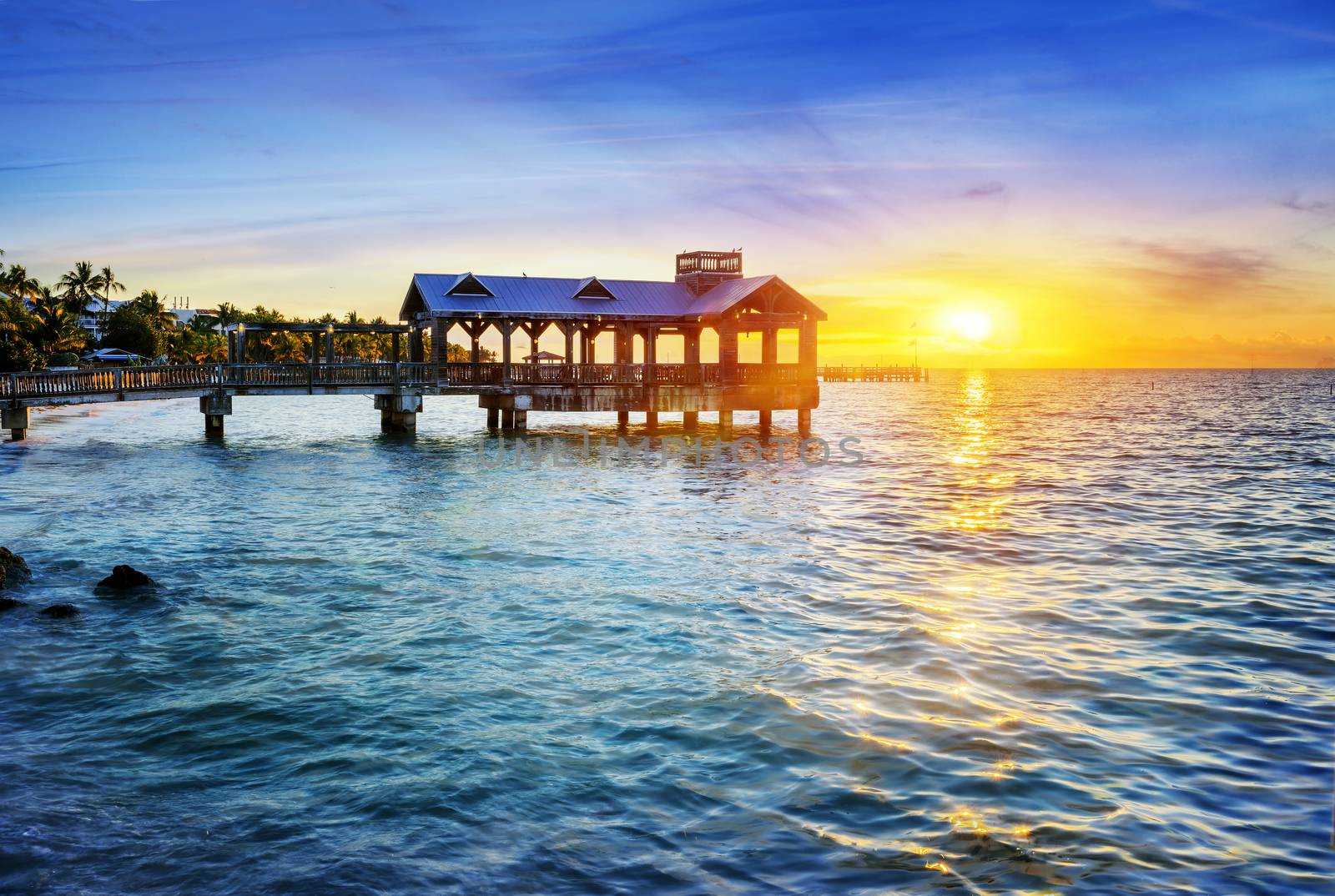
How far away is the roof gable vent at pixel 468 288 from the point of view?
41.6m

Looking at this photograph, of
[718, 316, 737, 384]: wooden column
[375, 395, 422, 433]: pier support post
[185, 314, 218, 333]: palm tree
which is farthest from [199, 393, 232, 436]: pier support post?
[185, 314, 218, 333]: palm tree

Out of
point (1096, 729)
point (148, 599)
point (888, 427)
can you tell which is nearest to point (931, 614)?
point (1096, 729)

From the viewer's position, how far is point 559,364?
4231 cm

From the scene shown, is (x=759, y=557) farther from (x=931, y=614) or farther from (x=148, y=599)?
(x=148, y=599)

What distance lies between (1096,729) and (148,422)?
57.5 meters

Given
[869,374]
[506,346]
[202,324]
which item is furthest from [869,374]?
[506,346]

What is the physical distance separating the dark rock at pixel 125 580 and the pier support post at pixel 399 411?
28.3 meters

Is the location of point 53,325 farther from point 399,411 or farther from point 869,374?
point 869,374

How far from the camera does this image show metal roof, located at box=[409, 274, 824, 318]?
1637 inches

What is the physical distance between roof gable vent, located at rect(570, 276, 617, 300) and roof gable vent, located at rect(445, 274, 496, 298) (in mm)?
3885

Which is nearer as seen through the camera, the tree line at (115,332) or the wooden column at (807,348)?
the wooden column at (807,348)

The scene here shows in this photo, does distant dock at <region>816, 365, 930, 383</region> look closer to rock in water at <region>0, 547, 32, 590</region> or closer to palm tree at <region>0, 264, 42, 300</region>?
palm tree at <region>0, 264, 42, 300</region>

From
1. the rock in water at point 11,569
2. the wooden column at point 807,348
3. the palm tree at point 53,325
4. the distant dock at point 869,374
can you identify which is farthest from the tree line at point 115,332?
the distant dock at point 869,374

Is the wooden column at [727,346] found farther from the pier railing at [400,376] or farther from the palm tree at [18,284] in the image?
the palm tree at [18,284]
